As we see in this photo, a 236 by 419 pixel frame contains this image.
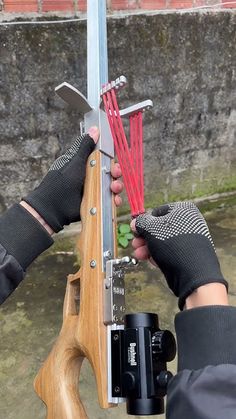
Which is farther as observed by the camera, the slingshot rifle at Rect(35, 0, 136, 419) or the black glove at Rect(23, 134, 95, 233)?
the black glove at Rect(23, 134, 95, 233)

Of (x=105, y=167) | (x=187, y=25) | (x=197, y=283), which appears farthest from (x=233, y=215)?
(x=197, y=283)

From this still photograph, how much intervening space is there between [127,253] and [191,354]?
143 centimetres

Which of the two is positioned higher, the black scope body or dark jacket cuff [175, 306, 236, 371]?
dark jacket cuff [175, 306, 236, 371]

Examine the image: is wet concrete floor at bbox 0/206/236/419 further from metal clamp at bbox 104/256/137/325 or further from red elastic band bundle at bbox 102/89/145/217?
red elastic band bundle at bbox 102/89/145/217

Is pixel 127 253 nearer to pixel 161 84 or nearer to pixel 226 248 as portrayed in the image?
pixel 226 248

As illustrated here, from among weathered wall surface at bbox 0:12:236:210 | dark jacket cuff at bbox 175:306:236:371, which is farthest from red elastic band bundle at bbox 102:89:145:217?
weathered wall surface at bbox 0:12:236:210

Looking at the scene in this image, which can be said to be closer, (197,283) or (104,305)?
(197,283)

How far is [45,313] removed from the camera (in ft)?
6.12

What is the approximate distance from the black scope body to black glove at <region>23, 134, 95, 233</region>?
1.20 ft

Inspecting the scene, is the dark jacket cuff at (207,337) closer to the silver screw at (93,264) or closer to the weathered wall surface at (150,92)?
the silver screw at (93,264)

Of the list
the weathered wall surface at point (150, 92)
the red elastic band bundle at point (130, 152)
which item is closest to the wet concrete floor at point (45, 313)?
the weathered wall surface at point (150, 92)

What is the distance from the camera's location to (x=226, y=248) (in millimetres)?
2264

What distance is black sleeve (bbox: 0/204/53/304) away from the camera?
1118 millimetres

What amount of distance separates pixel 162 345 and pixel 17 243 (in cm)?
44
